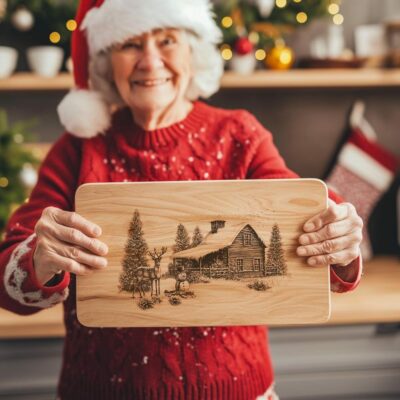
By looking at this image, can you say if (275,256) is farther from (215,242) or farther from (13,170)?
(13,170)

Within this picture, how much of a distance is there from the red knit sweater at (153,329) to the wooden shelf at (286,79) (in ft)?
2.94

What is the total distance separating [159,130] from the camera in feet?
3.64

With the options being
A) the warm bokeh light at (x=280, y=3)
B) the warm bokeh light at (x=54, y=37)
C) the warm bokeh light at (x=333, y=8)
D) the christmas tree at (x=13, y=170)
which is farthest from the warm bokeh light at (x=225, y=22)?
the christmas tree at (x=13, y=170)

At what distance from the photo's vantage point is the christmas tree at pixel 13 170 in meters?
1.88

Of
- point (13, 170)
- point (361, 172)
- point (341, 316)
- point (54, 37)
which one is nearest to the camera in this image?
point (341, 316)

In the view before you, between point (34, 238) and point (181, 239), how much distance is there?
263mm

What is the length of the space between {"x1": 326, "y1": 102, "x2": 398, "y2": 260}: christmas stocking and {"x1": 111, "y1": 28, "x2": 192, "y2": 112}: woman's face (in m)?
1.31

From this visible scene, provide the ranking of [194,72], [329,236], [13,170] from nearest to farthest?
[329,236] < [194,72] < [13,170]

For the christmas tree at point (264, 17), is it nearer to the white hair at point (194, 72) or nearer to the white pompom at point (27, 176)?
the white pompom at point (27, 176)

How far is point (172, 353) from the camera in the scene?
3.39ft

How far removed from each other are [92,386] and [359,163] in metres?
1.54

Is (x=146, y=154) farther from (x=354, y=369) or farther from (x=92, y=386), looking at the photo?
(x=354, y=369)

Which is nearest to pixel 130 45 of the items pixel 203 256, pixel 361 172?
pixel 203 256

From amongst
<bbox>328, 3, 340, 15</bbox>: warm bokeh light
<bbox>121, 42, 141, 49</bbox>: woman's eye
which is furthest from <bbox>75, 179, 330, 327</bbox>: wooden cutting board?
<bbox>328, 3, 340, 15</bbox>: warm bokeh light
